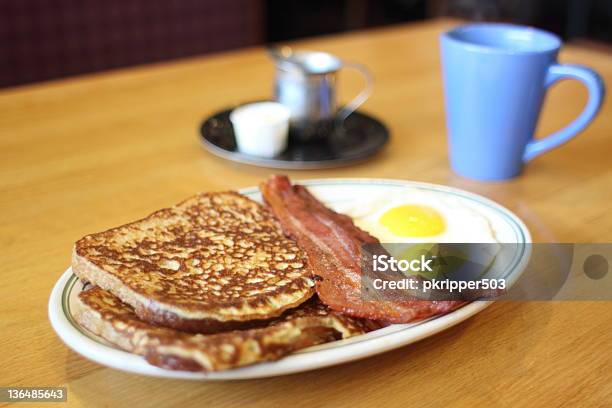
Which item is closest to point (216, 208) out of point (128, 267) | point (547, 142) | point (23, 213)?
point (128, 267)

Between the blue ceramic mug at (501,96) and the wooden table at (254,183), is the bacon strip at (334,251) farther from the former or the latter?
the blue ceramic mug at (501,96)

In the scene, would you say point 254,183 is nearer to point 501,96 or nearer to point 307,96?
point 307,96

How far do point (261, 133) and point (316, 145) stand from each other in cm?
14

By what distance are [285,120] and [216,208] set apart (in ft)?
1.21

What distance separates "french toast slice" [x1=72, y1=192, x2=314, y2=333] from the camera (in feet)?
2.24

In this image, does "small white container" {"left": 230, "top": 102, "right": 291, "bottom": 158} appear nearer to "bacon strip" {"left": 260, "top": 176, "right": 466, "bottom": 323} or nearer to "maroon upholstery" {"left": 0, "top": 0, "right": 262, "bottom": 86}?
"bacon strip" {"left": 260, "top": 176, "right": 466, "bottom": 323}

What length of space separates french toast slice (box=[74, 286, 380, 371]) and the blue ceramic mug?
0.57 meters

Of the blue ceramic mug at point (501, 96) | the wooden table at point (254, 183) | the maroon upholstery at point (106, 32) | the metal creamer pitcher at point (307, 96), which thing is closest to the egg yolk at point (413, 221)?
the wooden table at point (254, 183)

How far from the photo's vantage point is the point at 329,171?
125cm

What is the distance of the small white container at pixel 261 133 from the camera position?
1228 millimetres

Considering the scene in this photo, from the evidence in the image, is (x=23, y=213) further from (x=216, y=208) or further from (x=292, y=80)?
(x=292, y=80)

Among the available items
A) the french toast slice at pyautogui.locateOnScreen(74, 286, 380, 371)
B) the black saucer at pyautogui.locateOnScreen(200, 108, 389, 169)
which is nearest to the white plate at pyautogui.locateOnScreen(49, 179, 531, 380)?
the french toast slice at pyautogui.locateOnScreen(74, 286, 380, 371)

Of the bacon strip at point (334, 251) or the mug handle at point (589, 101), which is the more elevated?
the mug handle at point (589, 101)

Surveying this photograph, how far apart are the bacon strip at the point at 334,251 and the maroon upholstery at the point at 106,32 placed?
2.35 metres
